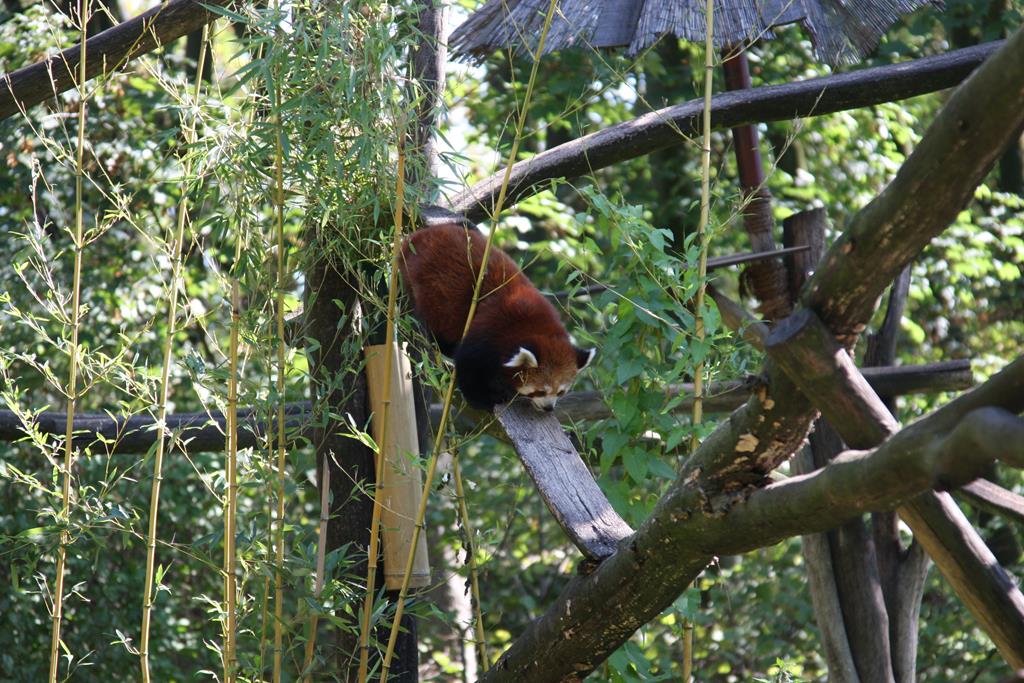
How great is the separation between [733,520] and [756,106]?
210cm

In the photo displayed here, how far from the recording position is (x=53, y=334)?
511 centimetres

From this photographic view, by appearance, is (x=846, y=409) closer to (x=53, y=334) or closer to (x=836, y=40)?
(x=836, y=40)

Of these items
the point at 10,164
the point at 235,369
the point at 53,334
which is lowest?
the point at 235,369

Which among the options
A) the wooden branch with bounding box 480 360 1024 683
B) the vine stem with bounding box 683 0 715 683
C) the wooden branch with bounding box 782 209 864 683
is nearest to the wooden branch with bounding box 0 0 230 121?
the vine stem with bounding box 683 0 715 683

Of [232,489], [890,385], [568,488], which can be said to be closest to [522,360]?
[568,488]

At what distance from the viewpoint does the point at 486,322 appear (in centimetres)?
300

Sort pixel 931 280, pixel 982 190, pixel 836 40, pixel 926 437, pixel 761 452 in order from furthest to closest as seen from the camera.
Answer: pixel 931 280, pixel 982 190, pixel 836 40, pixel 761 452, pixel 926 437

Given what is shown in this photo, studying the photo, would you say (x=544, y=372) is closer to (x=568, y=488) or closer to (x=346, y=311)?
(x=346, y=311)

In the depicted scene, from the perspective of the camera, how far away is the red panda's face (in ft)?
9.49

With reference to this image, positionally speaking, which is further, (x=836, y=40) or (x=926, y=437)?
(x=836, y=40)

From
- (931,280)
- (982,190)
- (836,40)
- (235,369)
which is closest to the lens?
(235,369)

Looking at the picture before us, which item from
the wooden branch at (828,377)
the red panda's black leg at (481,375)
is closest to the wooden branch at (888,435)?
the wooden branch at (828,377)

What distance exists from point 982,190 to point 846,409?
4712 mm

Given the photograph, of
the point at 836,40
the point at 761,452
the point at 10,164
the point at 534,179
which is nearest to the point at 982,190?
the point at 836,40
